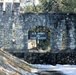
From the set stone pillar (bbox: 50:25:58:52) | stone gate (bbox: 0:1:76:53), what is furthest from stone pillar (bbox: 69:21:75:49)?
stone pillar (bbox: 50:25:58:52)

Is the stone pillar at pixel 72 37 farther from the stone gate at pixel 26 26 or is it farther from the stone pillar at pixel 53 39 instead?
the stone pillar at pixel 53 39

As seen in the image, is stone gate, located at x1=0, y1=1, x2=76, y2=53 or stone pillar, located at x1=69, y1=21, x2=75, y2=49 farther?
stone pillar, located at x1=69, y1=21, x2=75, y2=49

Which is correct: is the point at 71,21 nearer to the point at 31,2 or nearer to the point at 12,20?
the point at 12,20

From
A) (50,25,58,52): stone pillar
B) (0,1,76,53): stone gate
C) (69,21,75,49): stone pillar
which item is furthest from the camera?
(69,21,75,49): stone pillar

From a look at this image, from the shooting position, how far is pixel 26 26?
66.6 ft

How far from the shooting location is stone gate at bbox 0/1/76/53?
20.2m

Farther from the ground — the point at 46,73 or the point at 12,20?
the point at 12,20

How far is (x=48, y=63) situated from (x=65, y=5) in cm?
1172

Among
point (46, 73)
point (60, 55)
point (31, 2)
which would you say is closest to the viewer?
point (46, 73)

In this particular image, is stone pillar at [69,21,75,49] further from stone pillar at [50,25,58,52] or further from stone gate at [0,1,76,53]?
stone pillar at [50,25,58,52]

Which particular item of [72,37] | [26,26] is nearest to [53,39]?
[72,37]

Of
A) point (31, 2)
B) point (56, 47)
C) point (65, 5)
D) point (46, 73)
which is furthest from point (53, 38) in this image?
point (31, 2)

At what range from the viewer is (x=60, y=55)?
20.2m

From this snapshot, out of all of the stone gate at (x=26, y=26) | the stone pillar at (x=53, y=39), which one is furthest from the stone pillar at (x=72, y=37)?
the stone pillar at (x=53, y=39)
